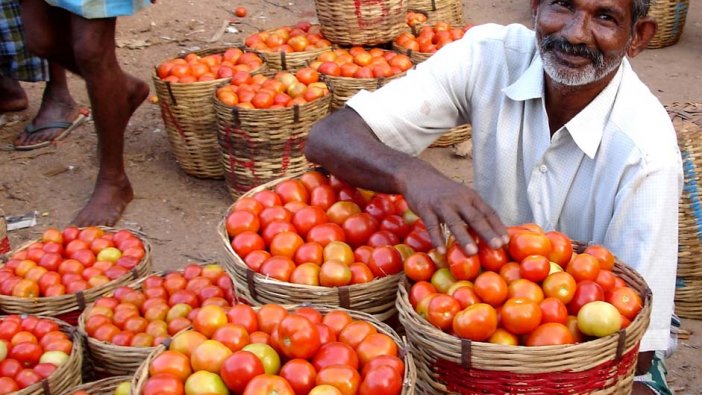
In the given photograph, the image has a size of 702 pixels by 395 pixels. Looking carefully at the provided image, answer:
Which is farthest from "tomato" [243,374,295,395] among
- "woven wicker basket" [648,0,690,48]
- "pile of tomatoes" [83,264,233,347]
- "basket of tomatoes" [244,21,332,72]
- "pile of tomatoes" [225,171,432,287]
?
"woven wicker basket" [648,0,690,48]

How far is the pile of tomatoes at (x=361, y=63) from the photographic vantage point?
513 cm

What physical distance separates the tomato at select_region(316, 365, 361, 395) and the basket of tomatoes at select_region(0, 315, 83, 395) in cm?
127

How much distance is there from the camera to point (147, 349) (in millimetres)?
2721

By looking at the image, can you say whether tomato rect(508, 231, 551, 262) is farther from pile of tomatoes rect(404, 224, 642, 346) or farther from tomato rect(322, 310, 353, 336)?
tomato rect(322, 310, 353, 336)

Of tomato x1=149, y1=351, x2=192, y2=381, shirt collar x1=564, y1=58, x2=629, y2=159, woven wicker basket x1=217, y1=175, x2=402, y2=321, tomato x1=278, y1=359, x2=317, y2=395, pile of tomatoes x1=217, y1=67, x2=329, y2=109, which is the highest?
shirt collar x1=564, y1=58, x2=629, y2=159

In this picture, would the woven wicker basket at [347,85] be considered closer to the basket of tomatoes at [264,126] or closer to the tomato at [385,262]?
the basket of tomatoes at [264,126]

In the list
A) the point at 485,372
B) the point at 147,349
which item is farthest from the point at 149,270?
the point at 485,372

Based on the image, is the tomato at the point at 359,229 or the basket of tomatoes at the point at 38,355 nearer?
the tomato at the point at 359,229

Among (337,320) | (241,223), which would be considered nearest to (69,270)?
(241,223)

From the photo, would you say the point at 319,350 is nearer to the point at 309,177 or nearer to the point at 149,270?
the point at 309,177

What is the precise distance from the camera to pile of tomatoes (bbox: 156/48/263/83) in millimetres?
4988

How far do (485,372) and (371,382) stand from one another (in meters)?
0.28

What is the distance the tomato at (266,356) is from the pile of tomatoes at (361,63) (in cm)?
342

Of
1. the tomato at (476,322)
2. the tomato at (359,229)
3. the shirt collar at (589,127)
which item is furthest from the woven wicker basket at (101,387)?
the shirt collar at (589,127)
